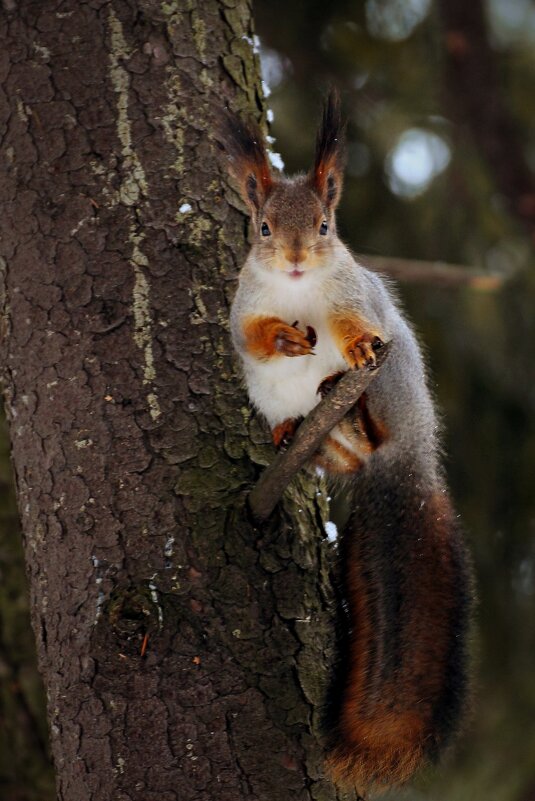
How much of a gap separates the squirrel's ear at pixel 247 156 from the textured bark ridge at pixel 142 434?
0.11 m

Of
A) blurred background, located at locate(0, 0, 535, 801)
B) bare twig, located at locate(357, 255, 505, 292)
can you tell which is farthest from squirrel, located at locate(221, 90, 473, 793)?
blurred background, located at locate(0, 0, 535, 801)

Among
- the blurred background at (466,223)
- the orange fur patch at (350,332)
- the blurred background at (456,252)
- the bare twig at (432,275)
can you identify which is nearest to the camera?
the orange fur patch at (350,332)

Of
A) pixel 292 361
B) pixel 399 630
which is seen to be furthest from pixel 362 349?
pixel 399 630

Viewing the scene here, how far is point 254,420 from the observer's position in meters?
1.86

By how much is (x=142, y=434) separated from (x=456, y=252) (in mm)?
1813

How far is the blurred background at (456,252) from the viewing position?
2.64 metres

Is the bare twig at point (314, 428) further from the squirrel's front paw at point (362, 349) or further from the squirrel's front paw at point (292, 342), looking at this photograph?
the squirrel's front paw at point (292, 342)

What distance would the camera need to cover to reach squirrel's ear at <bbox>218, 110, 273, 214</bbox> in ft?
5.93

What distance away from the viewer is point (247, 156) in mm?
1818

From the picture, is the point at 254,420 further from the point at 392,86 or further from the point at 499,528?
the point at 392,86

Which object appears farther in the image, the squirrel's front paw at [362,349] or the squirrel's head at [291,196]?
the squirrel's head at [291,196]

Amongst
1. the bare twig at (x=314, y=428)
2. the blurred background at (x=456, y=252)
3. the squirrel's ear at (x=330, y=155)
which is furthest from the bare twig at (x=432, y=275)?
the bare twig at (x=314, y=428)

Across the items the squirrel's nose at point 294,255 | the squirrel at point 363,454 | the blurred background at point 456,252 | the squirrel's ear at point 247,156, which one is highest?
the squirrel's ear at point 247,156

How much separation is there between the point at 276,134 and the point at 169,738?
6.54 feet
